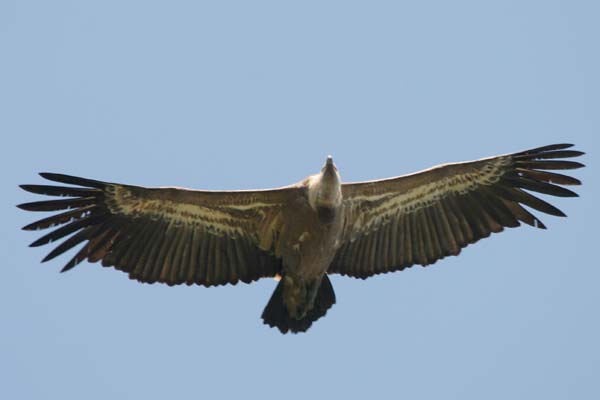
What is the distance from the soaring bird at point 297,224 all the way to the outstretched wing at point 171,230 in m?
0.01

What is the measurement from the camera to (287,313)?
48.0ft

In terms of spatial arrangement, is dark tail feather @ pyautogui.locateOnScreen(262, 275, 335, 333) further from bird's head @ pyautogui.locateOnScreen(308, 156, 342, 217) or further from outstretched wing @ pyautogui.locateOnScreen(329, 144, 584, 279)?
bird's head @ pyautogui.locateOnScreen(308, 156, 342, 217)

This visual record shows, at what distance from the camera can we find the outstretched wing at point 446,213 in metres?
15.0

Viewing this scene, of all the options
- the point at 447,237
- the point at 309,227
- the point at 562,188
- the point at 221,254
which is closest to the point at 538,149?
the point at 562,188

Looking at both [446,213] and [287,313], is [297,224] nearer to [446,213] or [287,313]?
[287,313]

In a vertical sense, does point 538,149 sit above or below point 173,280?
above

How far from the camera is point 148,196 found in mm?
14594

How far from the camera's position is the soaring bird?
14398mm

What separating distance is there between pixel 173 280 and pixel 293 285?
141cm

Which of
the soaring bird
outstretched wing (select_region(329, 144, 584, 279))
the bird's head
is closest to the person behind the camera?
the bird's head

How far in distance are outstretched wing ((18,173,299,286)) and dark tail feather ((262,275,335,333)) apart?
42 centimetres

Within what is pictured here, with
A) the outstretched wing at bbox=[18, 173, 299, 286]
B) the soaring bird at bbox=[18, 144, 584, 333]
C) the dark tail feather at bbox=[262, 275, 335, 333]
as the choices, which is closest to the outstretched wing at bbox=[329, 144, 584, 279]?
the soaring bird at bbox=[18, 144, 584, 333]

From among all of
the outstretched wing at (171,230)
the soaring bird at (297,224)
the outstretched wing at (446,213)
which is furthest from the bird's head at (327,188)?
the outstretched wing at (446,213)

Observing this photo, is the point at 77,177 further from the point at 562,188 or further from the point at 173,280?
the point at 562,188
